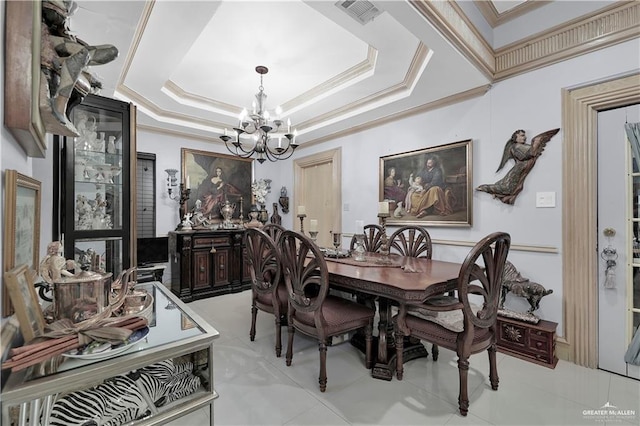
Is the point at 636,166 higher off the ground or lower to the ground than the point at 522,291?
higher

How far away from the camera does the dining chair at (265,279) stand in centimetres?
232

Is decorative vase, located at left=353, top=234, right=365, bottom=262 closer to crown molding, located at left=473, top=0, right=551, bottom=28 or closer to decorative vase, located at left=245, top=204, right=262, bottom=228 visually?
crown molding, located at left=473, top=0, right=551, bottom=28

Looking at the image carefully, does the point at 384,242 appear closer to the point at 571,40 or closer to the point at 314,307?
the point at 314,307

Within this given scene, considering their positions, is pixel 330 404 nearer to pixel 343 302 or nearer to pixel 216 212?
pixel 343 302

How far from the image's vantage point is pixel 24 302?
31.4 inches

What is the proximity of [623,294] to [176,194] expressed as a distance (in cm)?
516

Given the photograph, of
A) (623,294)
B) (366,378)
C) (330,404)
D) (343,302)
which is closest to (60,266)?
(330,404)

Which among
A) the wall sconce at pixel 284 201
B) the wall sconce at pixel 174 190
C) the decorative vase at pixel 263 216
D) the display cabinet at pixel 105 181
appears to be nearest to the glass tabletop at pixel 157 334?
the display cabinet at pixel 105 181

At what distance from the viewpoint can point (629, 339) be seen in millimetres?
2062

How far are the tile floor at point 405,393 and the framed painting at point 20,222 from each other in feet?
4.13

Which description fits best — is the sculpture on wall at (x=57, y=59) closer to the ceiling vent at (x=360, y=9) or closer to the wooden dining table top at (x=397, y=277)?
the ceiling vent at (x=360, y=9)

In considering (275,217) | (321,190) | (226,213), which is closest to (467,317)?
(321,190)

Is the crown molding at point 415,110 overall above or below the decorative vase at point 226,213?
above

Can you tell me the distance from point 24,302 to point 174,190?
12.6ft
